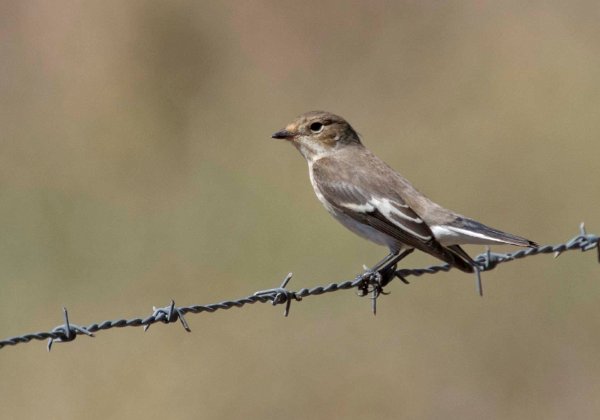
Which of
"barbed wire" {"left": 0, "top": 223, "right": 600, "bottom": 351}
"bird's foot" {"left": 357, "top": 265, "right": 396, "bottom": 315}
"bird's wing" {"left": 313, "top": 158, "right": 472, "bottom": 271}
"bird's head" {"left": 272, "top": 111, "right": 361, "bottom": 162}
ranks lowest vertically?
"barbed wire" {"left": 0, "top": 223, "right": 600, "bottom": 351}

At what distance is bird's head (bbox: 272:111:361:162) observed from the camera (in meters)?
7.96

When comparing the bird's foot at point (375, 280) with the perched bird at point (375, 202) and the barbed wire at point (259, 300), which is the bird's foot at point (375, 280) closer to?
the perched bird at point (375, 202)

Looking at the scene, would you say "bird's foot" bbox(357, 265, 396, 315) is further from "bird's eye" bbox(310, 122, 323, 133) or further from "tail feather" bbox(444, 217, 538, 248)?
"bird's eye" bbox(310, 122, 323, 133)

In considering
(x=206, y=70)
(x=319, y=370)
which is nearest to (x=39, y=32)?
(x=206, y=70)

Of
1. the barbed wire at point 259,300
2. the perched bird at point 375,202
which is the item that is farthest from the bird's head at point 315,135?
the barbed wire at point 259,300

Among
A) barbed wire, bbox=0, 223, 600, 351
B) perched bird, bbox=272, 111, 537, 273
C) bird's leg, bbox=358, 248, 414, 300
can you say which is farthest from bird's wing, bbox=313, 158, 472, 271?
barbed wire, bbox=0, 223, 600, 351

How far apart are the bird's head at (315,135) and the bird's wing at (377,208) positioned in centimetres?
38

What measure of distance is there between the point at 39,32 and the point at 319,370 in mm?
6905

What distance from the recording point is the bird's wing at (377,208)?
658 centimetres

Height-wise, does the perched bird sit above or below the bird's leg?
above

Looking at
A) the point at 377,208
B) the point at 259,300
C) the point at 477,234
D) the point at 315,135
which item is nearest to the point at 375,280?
the point at 377,208

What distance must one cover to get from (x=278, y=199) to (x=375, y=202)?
5.42m

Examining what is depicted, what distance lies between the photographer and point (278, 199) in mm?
12477

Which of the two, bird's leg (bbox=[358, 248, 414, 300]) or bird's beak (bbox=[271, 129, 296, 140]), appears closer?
bird's leg (bbox=[358, 248, 414, 300])
